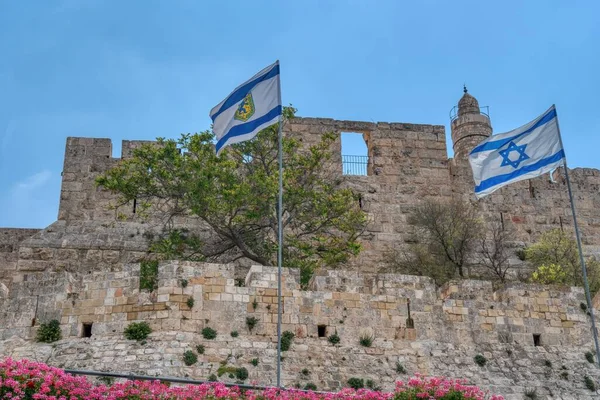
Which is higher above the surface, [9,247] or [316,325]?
[9,247]

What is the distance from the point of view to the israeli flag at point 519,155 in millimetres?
18188

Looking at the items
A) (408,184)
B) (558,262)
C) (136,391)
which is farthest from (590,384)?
(408,184)

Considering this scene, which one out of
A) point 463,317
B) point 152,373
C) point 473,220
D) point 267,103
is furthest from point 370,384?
point 473,220

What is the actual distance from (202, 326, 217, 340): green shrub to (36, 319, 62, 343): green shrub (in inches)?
113

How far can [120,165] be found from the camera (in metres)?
23.9

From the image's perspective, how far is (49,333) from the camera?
A: 55.2 ft

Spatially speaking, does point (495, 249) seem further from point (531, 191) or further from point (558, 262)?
point (531, 191)

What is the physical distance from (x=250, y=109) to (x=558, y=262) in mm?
10933

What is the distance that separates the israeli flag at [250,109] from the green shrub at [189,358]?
4.63 m

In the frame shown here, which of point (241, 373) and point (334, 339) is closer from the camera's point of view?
point (241, 373)

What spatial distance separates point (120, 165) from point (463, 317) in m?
10.7

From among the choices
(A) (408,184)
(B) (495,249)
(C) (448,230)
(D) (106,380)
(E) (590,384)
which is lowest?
(E) (590,384)

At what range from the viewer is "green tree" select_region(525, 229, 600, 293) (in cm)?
2241

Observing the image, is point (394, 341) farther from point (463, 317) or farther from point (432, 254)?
point (432, 254)
